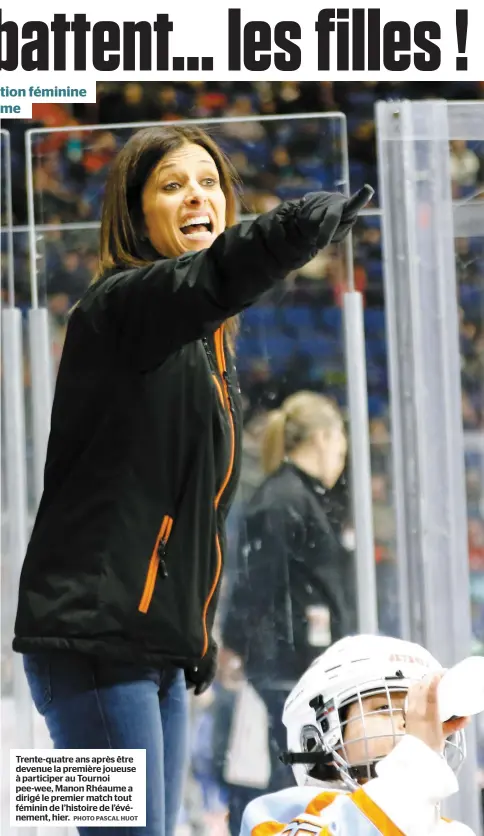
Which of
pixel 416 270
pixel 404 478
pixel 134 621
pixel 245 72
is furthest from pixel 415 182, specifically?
pixel 134 621

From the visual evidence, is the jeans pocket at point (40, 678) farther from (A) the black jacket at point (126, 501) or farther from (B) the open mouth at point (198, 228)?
(B) the open mouth at point (198, 228)

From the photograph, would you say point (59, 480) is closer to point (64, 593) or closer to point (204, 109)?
point (64, 593)

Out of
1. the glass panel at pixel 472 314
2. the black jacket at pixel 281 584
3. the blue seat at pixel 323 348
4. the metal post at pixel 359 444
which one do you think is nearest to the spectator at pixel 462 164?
the glass panel at pixel 472 314

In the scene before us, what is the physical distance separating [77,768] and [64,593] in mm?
313

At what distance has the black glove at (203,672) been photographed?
71.4 inches

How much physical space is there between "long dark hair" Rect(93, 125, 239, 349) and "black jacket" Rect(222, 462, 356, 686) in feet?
1.39

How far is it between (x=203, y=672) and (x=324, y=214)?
2.43ft

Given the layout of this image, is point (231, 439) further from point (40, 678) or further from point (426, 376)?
point (40, 678)

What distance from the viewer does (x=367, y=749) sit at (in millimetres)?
1638

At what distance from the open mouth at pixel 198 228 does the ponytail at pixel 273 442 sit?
0.31 meters

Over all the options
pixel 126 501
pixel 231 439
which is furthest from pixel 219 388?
pixel 126 501

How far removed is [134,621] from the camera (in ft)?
5.59

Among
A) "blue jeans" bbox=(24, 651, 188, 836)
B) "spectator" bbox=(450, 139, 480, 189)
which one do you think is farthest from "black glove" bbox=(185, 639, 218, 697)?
"spectator" bbox=(450, 139, 480, 189)

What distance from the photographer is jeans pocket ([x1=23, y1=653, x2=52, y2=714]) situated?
5.64 feet
